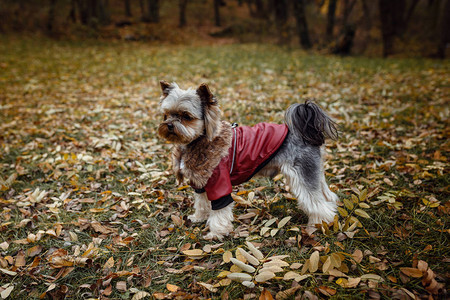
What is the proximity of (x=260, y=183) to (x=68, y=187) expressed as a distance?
3613mm

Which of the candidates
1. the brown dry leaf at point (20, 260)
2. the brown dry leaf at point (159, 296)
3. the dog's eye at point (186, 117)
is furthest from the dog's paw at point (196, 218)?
the brown dry leaf at point (20, 260)

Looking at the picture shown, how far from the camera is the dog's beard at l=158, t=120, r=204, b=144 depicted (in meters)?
3.29

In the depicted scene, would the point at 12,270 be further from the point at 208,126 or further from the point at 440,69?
the point at 440,69

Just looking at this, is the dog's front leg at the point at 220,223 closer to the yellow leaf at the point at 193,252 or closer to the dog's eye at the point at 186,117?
the yellow leaf at the point at 193,252

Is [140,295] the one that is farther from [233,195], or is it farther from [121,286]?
[233,195]

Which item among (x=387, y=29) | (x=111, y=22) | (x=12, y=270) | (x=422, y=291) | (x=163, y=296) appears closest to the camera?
(x=422, y=291)

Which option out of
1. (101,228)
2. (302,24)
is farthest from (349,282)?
(302,24)

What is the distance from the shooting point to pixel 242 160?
3.56 meters

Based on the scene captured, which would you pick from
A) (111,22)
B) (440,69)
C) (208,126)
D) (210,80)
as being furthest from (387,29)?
(111,22)

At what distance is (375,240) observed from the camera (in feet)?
10.8

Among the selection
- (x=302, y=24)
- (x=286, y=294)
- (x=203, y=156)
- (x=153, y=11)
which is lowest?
(x=286, y=294)

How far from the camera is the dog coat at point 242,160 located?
3.44m

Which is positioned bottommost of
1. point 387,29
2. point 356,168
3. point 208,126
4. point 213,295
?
point 213,295

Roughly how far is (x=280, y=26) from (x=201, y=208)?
2326cm
